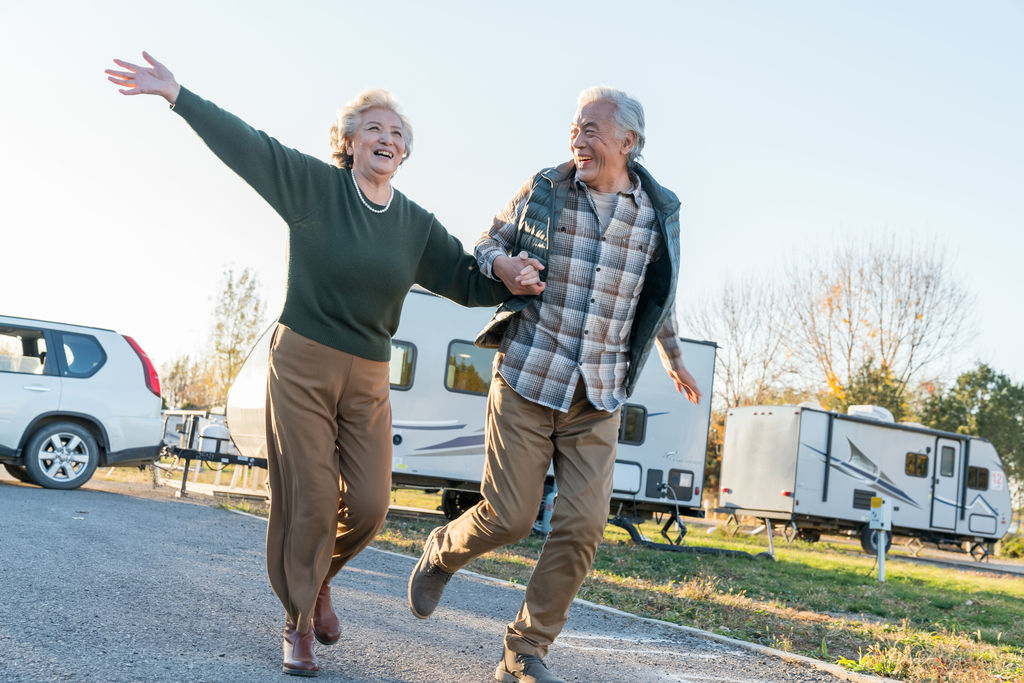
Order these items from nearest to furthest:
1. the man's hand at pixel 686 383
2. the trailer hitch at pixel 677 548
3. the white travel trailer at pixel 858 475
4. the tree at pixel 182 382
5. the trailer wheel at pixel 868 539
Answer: the man's hand at pixel 686 383
the trailer hitch at pixel 677 548
the white travel trailer at pixel 858 475
the trailer wheel at pixel 868 539
the tree at pixel 182 382

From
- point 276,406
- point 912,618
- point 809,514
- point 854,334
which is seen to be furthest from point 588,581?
point 854,334

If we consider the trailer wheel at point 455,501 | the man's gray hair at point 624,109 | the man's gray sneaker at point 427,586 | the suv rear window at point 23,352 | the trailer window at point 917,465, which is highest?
the man's gray hair at point 624,109

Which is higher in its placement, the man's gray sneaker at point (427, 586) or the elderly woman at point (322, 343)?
the elderly woman at point (322, 343)

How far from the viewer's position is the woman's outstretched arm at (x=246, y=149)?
273 cm

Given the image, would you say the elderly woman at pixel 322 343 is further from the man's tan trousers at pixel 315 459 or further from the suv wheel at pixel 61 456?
the suv wheel at pixel 61 456

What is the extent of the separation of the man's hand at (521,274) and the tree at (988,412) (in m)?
27.2

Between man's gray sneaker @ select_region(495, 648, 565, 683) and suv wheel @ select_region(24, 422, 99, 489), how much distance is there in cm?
765

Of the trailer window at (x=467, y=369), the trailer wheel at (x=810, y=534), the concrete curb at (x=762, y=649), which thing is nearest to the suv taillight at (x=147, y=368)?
the trailer window at (x=467, y=369)

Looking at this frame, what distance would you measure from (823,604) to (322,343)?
5.31 metres

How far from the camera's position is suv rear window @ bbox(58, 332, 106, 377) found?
922cm

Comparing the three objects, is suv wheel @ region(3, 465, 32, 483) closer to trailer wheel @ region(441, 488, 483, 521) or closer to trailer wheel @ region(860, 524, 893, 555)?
trailer wheel @ region(441, 488, 483, 521)

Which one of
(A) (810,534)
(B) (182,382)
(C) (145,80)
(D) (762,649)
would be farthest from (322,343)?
(B) (182,382)

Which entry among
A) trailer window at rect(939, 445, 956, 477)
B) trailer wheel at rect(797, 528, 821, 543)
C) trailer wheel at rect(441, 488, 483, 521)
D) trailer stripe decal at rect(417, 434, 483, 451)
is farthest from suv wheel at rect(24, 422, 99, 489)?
trailer window at rect(939, 445, 956, 477)

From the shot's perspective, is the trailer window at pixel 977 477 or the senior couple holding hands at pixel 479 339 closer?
the senior couple holding hands at pixel 479 339
